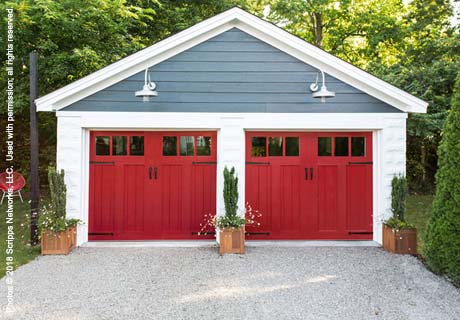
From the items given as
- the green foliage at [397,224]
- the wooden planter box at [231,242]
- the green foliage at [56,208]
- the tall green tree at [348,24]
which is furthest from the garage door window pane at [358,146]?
the tall green tree at [348,24]

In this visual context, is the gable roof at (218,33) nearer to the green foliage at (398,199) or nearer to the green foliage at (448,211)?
the green foliage at (398,199)

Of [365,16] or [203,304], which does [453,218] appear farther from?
[365,16]

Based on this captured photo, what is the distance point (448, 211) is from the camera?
467 cm

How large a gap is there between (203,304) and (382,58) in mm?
16142

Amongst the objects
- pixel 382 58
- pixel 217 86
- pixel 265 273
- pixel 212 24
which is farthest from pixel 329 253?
pixel 382 58

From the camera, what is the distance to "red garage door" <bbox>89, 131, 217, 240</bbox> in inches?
257

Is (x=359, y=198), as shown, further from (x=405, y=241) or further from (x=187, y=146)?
(x=187, y=146)

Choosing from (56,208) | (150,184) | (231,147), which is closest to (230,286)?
(231,147)

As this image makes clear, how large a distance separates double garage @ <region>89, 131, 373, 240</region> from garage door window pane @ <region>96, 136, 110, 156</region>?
0.05 ft

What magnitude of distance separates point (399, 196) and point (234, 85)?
3.14 meters

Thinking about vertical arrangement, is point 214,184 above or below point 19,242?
above

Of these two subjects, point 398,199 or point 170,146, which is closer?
point 398,199

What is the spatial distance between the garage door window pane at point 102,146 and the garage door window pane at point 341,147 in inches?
151

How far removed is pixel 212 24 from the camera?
251 inches
